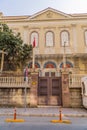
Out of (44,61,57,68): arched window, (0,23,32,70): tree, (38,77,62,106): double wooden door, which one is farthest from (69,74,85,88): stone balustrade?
(0,23,32,70): tree

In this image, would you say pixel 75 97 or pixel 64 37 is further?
pixel 64 37

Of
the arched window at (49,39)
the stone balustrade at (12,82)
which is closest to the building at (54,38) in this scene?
the arched window at (49,39)

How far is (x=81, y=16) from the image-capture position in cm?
2305

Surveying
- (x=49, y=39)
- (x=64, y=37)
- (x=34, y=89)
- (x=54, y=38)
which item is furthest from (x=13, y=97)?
(x=64, y=37)

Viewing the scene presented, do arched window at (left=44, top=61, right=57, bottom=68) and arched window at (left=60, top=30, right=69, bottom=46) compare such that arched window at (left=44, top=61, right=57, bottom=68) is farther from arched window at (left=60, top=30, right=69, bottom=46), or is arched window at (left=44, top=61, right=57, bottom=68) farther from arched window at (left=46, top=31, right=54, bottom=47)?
arched window at (left=60, top=30, right=69, bottom=46)

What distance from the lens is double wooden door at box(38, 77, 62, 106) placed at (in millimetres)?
13523

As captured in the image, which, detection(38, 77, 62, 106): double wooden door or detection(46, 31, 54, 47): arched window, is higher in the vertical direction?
detection(46, 31, 54, 47): arched window

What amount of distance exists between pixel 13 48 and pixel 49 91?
25.1ft

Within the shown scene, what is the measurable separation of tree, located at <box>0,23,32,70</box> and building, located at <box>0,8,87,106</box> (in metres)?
1.69

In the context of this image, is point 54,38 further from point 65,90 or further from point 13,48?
point 65,90

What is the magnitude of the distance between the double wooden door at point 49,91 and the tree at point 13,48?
20.7 ft

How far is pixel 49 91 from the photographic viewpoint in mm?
13875

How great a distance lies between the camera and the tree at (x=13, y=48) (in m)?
17.8

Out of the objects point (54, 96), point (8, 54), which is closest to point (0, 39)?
point (8, 54)
